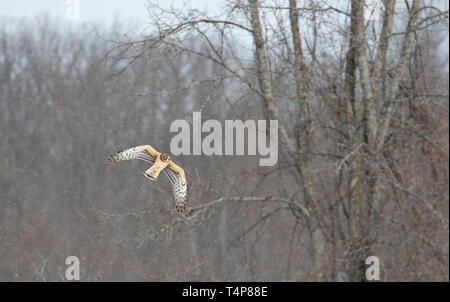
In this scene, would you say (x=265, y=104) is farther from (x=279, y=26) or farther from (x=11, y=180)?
(x=11, y=180)

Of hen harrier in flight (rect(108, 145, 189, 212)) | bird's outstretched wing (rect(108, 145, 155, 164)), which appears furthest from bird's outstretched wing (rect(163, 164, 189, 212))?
bird's outstretched wing (rect(108, 145, 155, 164))

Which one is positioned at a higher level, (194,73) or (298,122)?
(194,73)

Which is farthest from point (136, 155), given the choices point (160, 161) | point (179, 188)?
point (179, 188)

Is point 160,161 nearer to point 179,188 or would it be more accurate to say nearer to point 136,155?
point 136,155

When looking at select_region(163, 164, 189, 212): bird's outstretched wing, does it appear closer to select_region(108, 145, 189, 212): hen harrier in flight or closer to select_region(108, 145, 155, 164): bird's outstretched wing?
select_region(108, 145, 189, 212): hen harrier in flight

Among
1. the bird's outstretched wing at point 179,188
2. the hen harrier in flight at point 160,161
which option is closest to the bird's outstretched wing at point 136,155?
the hen harrier in flight at point 160,161

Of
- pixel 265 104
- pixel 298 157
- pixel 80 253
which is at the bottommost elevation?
pixel 80 253

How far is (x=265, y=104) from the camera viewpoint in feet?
29.9

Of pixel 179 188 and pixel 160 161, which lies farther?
pixel 179 188

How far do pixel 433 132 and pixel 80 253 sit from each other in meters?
9.39

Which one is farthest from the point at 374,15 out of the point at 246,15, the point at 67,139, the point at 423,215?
the point at 67,139

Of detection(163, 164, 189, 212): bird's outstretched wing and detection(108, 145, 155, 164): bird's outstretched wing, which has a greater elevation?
detection(108, 145, 155, 164): bird's outstretched wing

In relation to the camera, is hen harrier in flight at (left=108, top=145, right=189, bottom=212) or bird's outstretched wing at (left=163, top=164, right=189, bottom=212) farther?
bird's outstretched wing at (left=163, top=164, right=189, bottom=212)

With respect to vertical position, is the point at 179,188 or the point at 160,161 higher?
the point at 160,161
